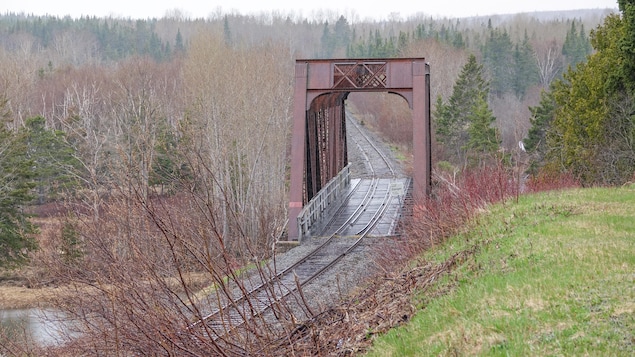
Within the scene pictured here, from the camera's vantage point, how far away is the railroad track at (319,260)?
390 inches

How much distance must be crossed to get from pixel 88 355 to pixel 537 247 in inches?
261

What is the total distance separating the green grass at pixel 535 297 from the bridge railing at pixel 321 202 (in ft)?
36.5

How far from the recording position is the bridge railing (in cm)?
2463

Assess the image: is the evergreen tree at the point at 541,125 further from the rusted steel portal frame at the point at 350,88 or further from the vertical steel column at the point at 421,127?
the rusted steel portal frame at the point at 350,88

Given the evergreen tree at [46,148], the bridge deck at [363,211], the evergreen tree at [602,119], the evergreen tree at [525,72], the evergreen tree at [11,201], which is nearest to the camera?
the bridge deck at [363,211]

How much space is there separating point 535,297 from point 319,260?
40.0 feet

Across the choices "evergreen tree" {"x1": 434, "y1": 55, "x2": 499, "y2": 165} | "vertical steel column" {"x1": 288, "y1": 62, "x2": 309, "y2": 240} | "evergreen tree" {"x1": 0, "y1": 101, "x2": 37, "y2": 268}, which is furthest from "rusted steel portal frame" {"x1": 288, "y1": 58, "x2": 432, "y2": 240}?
"evergreen tree" {"x1": 434, "y1": 55, "x2": 499, "y2": 165}

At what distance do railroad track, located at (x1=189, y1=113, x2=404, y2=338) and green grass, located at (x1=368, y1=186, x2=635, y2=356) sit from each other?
69.4 inches

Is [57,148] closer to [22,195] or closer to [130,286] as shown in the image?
[22,195]

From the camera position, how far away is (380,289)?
12633mm

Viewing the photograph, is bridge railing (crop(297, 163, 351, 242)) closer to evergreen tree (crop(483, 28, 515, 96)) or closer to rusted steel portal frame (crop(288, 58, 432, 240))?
rusted steel portal frame (crop(288, 58, 432, 240))

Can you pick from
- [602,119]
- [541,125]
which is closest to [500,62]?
[541,125]

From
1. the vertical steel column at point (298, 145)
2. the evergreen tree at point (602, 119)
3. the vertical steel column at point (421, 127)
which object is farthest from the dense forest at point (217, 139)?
the vertical steel column at point (421, 127)

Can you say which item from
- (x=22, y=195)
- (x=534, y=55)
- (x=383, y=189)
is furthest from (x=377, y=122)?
(x=22, y=195)
